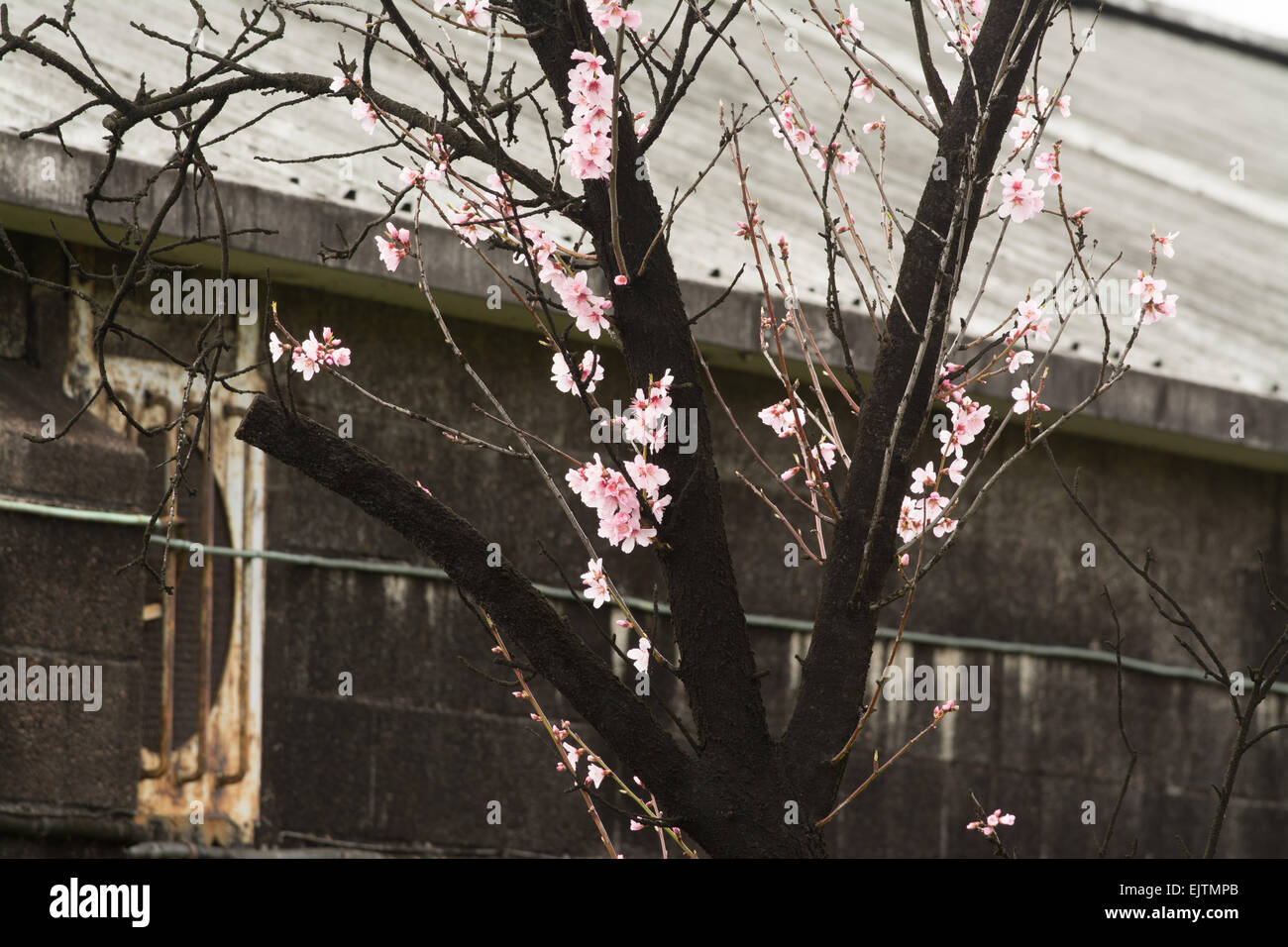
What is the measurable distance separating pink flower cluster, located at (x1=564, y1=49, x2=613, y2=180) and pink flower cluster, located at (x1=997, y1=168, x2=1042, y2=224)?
3.49ft

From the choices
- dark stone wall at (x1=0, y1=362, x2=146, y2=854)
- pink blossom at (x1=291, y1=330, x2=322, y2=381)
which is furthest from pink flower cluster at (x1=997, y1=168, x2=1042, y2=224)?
dark stone wall at (x1=0, y1=362, x2=146, y2=854)

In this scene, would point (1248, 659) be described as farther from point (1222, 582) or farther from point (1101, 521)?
point (1101, 521)

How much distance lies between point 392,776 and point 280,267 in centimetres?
203

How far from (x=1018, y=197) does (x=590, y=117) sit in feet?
3.84

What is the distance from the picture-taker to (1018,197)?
12.0 feet

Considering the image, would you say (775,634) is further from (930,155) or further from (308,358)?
(930,155)

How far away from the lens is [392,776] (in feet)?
19.1

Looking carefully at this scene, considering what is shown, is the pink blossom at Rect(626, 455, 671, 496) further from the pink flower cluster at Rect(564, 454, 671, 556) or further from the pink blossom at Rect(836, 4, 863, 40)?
the pink blossom at Rect(836, 4, 863, 40)

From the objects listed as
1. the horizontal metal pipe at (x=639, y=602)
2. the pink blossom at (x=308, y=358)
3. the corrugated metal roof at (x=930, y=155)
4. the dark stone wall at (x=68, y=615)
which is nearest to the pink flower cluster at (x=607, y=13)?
the pink blossom at (x=308, y=358)

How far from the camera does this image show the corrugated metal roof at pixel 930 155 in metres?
6.46

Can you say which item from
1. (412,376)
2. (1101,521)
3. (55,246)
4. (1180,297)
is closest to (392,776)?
(412,376)

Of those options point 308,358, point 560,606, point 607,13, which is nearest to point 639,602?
point 560,606

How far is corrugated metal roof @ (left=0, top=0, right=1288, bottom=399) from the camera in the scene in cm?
646

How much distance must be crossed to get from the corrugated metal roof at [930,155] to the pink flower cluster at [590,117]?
99.9 inches
